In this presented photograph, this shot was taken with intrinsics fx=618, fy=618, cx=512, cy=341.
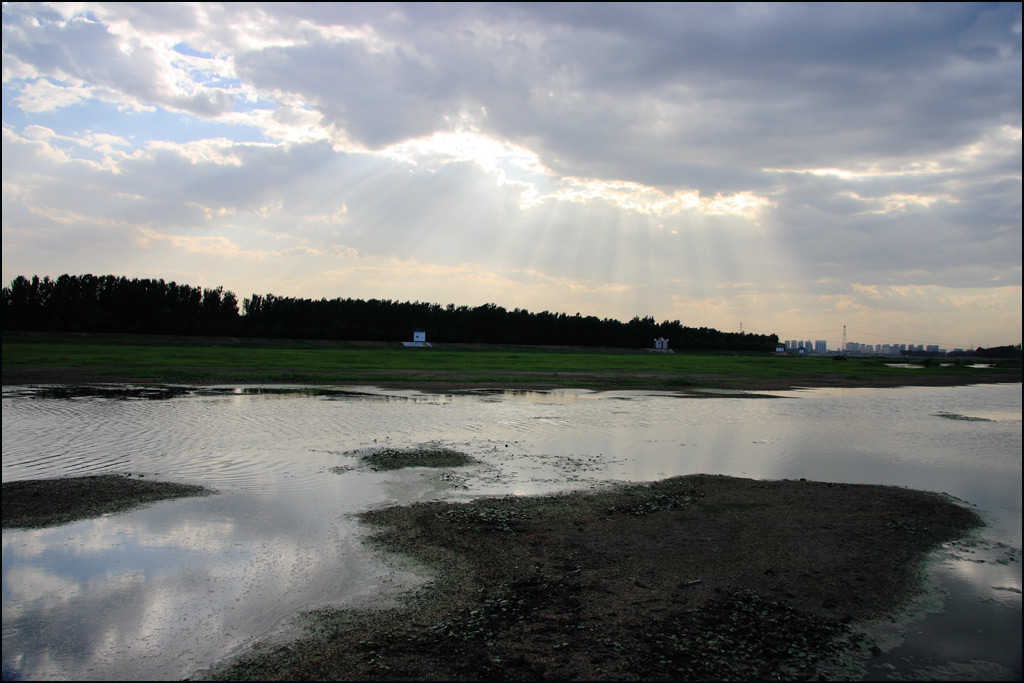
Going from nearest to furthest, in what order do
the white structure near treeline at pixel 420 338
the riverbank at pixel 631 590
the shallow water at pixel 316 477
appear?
the riverbank at pixel 631 590
the shallow water at pixel 316 477
the white structure near treeline at pixel 420 338

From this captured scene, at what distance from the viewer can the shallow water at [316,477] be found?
6.85 m

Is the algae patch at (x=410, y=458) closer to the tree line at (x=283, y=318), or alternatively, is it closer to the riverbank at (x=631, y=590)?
the riverbank at (x=631, y=590)

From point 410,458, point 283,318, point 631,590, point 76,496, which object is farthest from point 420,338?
point 631,590

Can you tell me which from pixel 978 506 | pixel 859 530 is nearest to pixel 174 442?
pixel 859 530

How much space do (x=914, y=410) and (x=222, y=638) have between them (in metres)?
34.8

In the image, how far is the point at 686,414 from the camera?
27.4m

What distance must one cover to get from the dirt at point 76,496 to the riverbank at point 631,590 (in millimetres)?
Result: 4463

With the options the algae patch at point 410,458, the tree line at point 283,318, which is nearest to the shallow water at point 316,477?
the algae patch at point 410,458

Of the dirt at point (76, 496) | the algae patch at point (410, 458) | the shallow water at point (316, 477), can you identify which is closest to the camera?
the shallow water at point (316, 477)

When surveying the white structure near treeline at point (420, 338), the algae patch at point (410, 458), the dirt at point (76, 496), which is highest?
the white structure near treeline at point (420, 338)

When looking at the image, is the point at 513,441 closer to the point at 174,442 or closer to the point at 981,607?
the point at 174,442

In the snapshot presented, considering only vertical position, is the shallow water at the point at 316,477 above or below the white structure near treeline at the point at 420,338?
below

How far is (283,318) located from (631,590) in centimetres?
13782

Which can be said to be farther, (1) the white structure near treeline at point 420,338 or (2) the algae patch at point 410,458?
(1) the white structure near treeline at point 420,338
